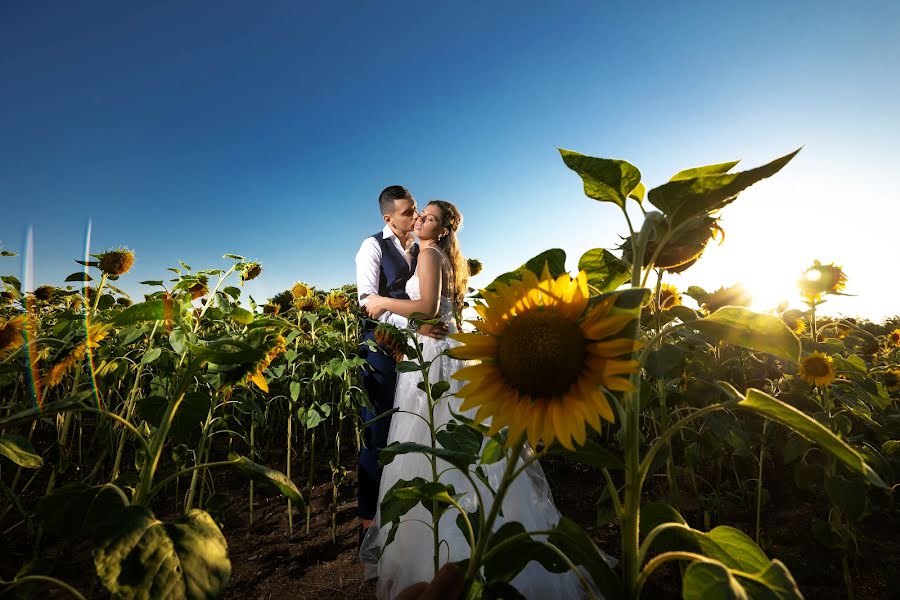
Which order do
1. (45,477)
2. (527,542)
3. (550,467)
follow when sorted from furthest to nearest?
(550,467)
(45,477)
(527,542)

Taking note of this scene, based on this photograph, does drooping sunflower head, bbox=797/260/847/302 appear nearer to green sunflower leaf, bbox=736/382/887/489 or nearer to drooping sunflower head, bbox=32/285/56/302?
green sunflower leaf, bbox=736/382/887/489

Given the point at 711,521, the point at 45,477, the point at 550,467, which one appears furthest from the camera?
the point at 550,467

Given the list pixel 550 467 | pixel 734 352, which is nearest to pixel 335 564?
pixel 550 467

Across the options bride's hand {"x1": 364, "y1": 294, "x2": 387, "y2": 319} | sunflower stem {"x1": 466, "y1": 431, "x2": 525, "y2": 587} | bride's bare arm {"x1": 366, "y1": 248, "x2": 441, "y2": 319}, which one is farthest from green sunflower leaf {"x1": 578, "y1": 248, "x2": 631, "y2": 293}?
bride's hand {"x1": 364, "y1": 294, "x2": 387, "y2": 319}

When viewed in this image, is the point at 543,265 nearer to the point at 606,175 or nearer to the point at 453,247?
the point at 606,175

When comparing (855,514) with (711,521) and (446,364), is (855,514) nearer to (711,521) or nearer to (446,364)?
(711,521)

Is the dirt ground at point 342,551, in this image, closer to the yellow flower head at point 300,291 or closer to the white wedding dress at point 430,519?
the white wedding dress at point 430,519

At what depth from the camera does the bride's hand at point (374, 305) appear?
2.69 meters

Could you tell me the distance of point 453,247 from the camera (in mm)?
3008

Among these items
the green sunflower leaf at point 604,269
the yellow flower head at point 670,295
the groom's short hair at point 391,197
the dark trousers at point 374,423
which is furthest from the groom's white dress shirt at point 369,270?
the green sunflower leaf at point 604,269

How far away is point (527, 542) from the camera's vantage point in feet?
2.01

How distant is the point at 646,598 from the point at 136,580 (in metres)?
1.89

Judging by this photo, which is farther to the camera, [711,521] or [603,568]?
[711,521]

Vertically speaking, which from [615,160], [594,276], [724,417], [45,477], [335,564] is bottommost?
[335,564]
